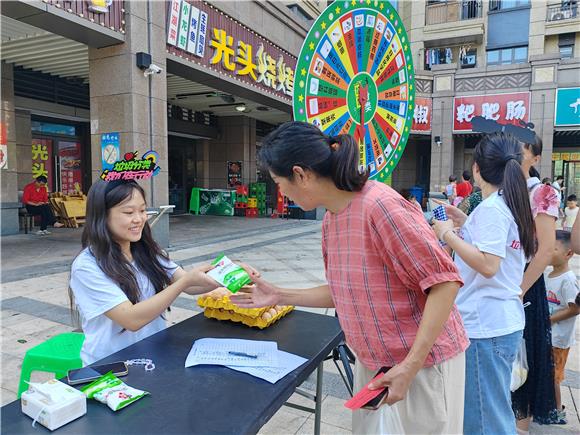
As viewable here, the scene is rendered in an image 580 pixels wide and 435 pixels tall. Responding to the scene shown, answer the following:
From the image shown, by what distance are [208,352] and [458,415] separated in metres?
0.96

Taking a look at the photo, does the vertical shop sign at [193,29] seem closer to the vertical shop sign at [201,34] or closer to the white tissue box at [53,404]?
the vertical shop sign at [201,34]

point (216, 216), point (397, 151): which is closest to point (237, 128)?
point (216, 216)

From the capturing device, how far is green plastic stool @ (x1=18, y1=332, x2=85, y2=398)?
6.96 feet

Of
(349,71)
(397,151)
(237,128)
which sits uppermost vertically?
(237,128)

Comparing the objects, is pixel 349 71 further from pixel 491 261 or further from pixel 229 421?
pixel 229 421

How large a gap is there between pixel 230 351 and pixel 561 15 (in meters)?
22.8

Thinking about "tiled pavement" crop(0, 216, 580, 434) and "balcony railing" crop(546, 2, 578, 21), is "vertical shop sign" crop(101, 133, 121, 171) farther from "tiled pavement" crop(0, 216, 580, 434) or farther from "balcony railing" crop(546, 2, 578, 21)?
"balcony railing" crop(546, 2, 578, 21)

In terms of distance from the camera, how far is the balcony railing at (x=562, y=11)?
1794cm

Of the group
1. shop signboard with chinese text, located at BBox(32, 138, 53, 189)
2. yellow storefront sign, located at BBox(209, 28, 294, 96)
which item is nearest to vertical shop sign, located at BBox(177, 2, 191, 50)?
yellow storefront sign, located at BBox(209, 28, 294, 96)

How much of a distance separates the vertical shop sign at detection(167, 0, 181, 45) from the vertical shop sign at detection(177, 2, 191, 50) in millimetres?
92

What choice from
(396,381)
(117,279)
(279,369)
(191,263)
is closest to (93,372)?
(117,279)

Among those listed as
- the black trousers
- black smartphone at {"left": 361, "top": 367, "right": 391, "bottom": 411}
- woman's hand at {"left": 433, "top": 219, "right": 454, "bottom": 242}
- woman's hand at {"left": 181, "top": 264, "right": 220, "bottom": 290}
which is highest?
woman's hand at {"left": 433, "top": 219, "right": 454, "bottom": 242}

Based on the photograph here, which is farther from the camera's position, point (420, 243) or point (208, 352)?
point (208, 352)

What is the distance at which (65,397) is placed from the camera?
119 cm
